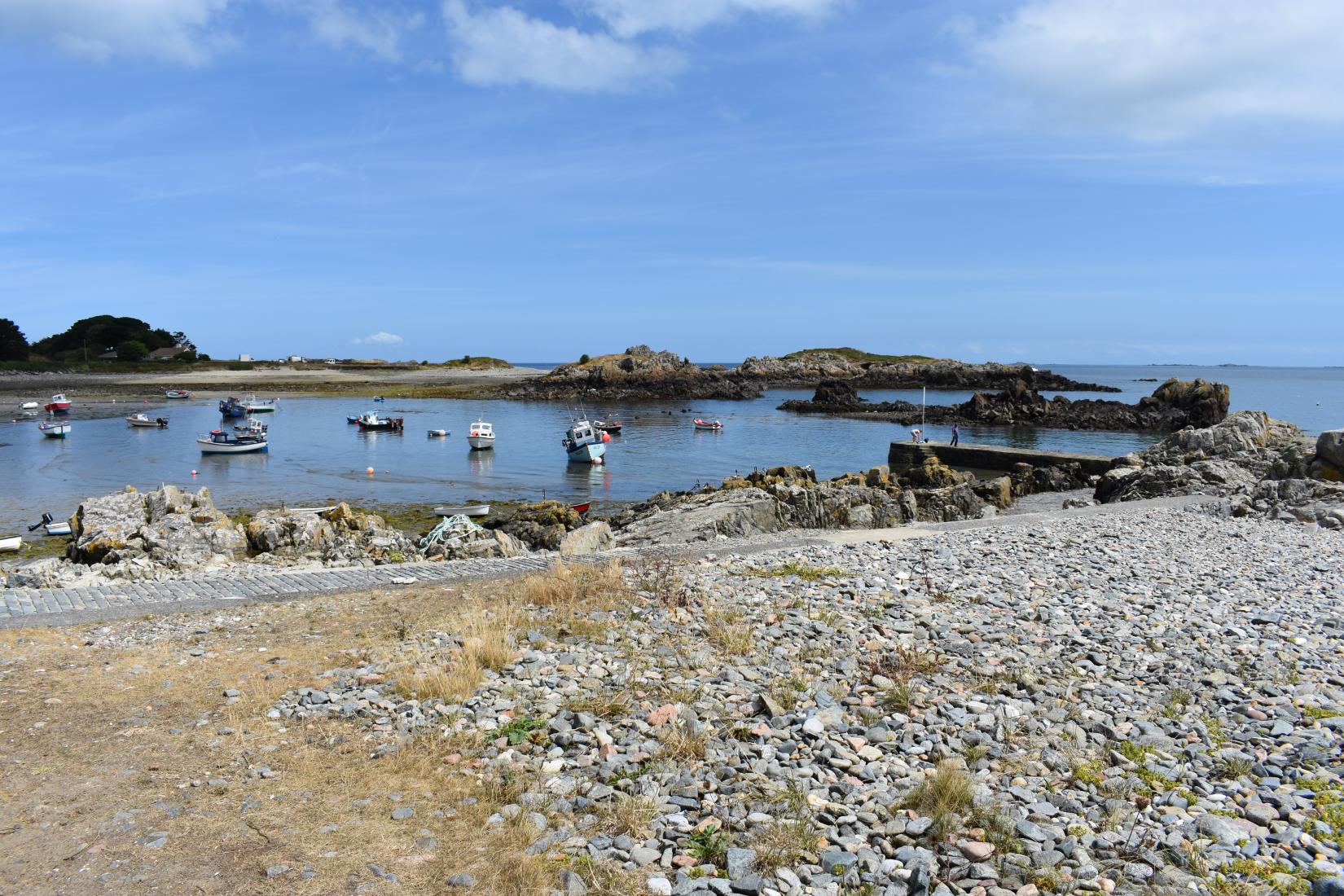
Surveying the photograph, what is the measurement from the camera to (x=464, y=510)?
2964 cm

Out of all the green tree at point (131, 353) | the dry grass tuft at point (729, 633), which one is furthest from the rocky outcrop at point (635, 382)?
the dry grass tuft at point (729, 633)

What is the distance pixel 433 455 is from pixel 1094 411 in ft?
188

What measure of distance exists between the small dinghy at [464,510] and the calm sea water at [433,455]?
283 cm

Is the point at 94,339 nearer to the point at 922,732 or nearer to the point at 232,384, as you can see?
the point at 232,384

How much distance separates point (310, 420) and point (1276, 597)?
239 ft

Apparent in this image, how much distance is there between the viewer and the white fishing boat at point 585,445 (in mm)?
44750

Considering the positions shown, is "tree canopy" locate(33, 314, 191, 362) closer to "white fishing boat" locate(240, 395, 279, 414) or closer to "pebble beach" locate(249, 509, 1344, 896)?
"white fishing boat" locate(240, 395, 279, 414)

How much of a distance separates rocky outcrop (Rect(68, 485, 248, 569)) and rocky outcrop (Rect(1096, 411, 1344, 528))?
23708mm

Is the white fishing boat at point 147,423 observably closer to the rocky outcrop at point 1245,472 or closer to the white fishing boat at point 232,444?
the white fishing boat at point 232,444

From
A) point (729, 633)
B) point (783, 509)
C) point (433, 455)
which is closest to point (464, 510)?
point (783, 509)

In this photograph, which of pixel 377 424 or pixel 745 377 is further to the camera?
pixel 745 377

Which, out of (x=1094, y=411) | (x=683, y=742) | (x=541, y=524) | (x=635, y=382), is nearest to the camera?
(x=683, y=742)

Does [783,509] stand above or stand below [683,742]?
below

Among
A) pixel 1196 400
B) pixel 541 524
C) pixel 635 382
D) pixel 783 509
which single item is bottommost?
pixel 541 524
